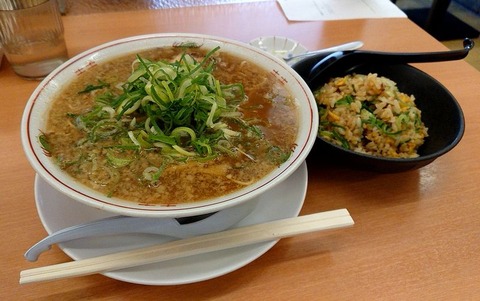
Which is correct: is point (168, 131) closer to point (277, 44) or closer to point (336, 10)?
point (277, 44)

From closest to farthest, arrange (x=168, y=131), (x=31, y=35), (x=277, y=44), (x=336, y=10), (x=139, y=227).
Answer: (x=139, y=227)
(x=168, y=131)
(x=31, y=35)
(x=277, y=44)
(x=336, y=10)

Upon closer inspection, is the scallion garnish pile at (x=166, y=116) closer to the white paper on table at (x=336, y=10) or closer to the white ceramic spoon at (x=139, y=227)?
the white ceramic spoon at (x=139, y=227)

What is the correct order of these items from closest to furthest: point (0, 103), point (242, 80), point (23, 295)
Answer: point (23, 295), point (242, 80), point (0, 103)

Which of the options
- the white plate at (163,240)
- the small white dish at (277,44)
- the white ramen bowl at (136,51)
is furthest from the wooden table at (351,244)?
the small white dish at (277,44)

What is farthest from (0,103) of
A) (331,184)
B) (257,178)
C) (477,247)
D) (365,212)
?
(477,247)

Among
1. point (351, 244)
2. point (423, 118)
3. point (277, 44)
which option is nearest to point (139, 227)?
point (351, 244)

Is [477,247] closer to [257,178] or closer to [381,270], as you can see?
[381,270]
